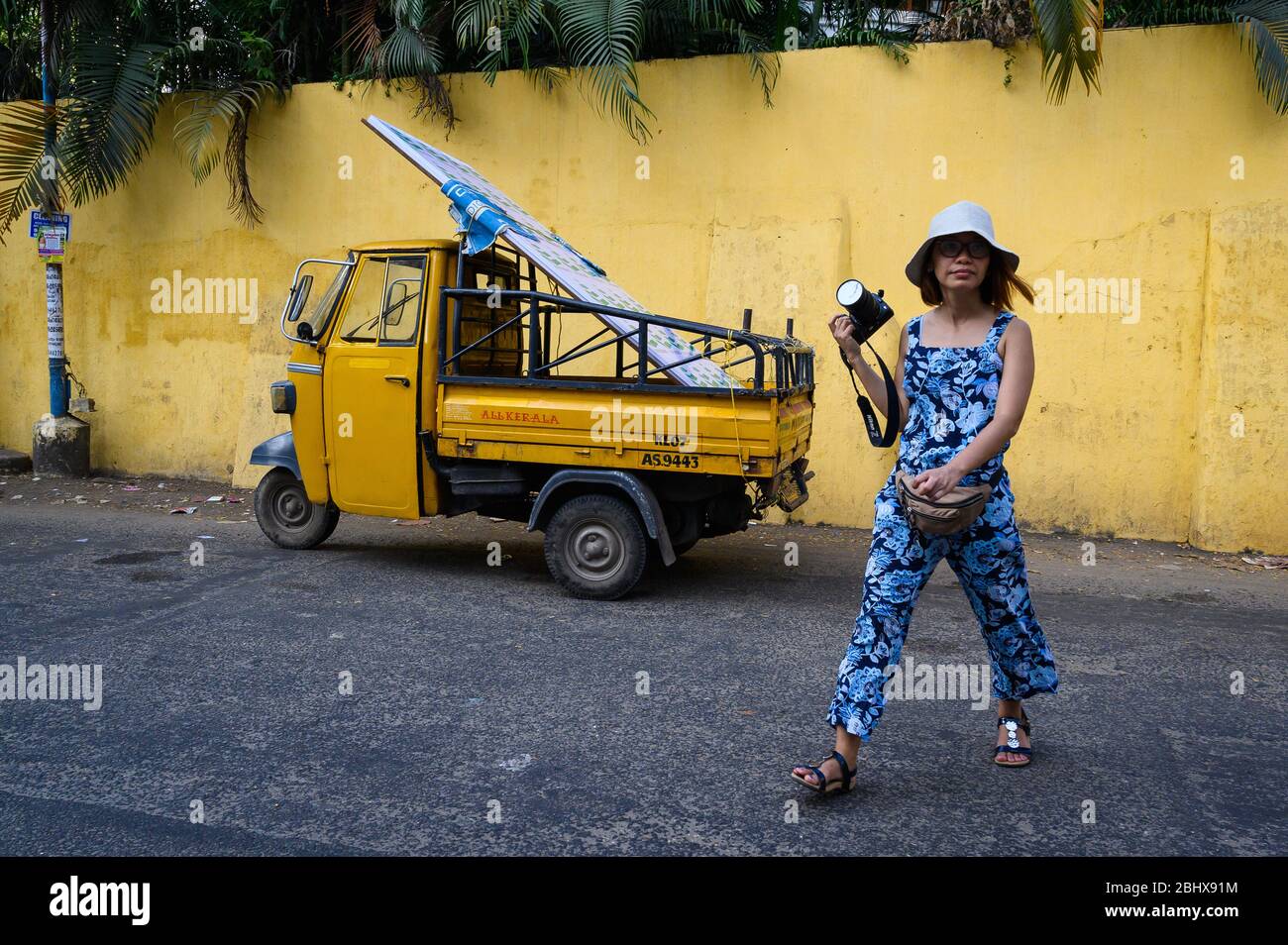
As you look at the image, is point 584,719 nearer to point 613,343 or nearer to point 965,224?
point 965,224

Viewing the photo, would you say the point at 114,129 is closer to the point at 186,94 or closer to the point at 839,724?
the point at 186,94

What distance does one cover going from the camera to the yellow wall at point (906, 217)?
8.31 m

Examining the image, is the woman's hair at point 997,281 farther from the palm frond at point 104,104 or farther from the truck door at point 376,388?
the palm frond at point 104,104

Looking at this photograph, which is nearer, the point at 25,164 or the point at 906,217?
the point at 906,217

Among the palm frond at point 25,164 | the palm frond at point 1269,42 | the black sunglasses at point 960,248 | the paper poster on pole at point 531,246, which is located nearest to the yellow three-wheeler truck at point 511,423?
the paper poster on pole at point 531,246

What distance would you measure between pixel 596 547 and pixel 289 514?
267 cm

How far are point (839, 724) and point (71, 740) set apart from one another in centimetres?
292

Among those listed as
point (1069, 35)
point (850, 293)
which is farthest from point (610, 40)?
point (850, 293)

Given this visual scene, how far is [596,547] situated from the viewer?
257 inches

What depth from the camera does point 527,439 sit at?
21.8 ft

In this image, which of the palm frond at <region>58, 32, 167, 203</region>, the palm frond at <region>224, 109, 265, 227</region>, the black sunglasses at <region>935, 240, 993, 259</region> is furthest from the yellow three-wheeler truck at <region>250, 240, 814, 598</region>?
the palm frond at <region>58, 32, 167, 203</region>


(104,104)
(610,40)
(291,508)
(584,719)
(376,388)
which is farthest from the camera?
(104,104)
